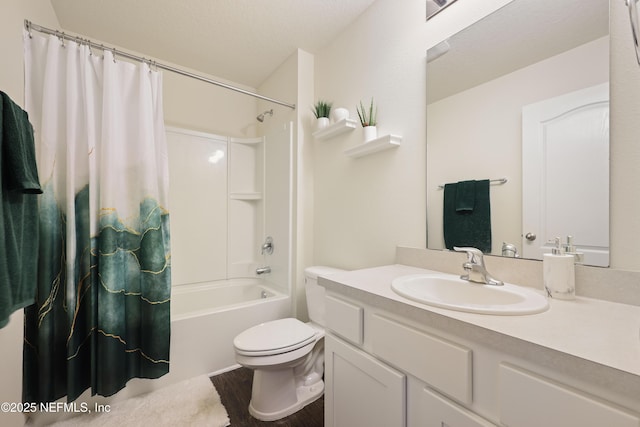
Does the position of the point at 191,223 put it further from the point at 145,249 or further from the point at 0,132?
the point at 0,132

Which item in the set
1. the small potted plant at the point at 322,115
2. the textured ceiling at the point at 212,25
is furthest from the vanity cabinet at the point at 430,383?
the textured ceiling at the point at 212,25

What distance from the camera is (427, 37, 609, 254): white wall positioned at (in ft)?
3.06

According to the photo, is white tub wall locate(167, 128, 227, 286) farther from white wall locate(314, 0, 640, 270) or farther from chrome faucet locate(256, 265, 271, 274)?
white wall locate(314, 0, 640, 270)

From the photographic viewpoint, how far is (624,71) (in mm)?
836

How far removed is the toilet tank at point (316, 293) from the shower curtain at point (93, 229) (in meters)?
0.91

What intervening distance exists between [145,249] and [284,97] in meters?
1.70

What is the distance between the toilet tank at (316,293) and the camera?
181 centimetres

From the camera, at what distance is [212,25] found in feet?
6.22

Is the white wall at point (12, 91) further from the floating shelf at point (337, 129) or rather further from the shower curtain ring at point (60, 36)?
the floating shelf at point (337, 129)

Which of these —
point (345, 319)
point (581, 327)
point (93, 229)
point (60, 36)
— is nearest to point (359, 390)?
point (345, 319)

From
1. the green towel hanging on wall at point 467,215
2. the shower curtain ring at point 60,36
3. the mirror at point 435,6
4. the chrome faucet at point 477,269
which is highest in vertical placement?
the mirror at point 435,6

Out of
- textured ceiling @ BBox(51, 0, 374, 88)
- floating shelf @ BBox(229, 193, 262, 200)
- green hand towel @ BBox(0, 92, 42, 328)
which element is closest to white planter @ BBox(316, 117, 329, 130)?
textured ceiling @ BBox(51, 0, 374, 88)

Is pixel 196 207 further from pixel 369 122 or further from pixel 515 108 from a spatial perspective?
pixel 515 108

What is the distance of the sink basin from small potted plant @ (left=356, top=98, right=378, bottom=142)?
3.06 feet
